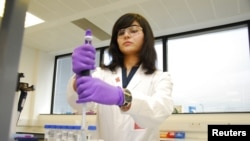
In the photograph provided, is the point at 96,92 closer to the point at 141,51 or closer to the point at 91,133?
the point at 91,133

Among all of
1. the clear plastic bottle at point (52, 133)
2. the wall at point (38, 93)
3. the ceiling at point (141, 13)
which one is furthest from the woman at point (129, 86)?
the wall at point (38, 93)

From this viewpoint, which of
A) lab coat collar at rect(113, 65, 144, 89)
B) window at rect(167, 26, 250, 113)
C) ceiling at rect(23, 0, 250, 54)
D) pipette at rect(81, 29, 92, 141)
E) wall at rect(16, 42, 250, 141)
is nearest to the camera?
pipette at rect(81, 29, 92, 141)

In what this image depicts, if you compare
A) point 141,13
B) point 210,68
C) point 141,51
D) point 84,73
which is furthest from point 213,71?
point 84,73

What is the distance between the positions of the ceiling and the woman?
1.80 meters

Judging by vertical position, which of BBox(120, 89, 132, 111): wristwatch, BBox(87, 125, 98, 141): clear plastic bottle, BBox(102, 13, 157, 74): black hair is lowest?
BBox(87, 125, 98, 141): clear plastic bottle

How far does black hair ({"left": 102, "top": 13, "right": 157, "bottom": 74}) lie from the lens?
1048 millimetres

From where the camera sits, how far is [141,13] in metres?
3.10

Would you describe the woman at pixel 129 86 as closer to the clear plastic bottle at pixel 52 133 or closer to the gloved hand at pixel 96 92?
the gloved hand at pixel 96 92

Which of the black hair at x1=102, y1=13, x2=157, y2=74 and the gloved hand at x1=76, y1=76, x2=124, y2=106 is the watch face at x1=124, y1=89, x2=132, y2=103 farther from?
the black hair at x1=102, y1=13, x2=157, y2=74

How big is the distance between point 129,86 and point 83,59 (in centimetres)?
41

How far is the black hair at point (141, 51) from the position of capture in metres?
1.05

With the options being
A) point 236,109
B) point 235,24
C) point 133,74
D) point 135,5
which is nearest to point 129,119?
point 133,74

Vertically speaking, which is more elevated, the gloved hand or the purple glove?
the purple glove

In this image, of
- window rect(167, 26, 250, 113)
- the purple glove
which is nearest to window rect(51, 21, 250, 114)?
window rect(167, 26, 250, 113)
